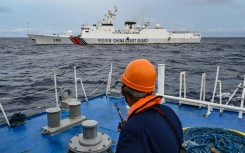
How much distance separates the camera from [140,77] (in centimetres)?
165

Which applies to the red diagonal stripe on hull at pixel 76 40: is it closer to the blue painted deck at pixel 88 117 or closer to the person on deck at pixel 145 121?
the blue painted deck at pixel 88 117

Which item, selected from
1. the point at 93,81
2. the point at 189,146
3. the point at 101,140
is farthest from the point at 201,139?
the point at 93,81

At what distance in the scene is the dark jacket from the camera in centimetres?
141

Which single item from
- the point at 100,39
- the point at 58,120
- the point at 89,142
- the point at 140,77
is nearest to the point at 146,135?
the point at 140,77

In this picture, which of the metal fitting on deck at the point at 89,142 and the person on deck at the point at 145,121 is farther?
the metal fitting on deck at the point at 89,142

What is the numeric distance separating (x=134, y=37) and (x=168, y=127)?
54.2 metres

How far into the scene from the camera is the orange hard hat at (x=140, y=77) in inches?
64.9

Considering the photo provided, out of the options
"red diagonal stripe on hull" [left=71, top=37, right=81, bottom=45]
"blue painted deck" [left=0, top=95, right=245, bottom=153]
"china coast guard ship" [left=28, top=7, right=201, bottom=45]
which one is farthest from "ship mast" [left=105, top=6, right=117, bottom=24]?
"blue painted deck" [left=0, top=95, right=245, bottom=153]

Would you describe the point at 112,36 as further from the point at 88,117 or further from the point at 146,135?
the point at 146,135

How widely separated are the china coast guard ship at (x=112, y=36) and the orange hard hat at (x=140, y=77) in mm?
50437

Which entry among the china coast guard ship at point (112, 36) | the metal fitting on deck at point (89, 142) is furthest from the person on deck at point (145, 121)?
the china coast guard ship at point (112, 36)

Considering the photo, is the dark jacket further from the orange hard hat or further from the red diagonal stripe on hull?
the red diagonal stripe on hull

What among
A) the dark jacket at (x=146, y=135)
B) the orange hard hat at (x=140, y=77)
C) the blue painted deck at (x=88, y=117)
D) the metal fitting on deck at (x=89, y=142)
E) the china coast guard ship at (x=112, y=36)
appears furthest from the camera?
the china coast guard ship at (x=112, y=36)

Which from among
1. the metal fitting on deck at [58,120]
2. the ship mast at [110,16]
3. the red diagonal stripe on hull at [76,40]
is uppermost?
the ship mast at [110,16]
